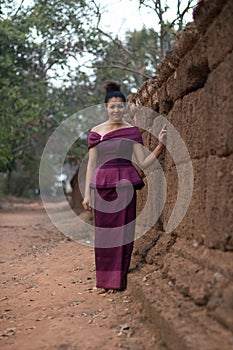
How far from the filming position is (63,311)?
3746 millimetres

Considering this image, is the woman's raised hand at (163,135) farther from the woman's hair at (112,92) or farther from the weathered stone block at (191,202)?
the woman's hair at (112,92)

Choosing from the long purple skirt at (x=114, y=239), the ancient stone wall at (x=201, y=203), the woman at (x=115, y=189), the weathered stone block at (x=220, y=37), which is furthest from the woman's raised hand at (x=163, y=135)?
the weathered stone block at (x=220, y=37)

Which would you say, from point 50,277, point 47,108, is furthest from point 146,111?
point 47,108

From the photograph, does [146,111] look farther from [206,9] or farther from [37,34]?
[37,34]

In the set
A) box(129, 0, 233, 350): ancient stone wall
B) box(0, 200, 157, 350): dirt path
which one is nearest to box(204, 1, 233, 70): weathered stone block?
box(129, 0, 233, 350): ancient stone wall

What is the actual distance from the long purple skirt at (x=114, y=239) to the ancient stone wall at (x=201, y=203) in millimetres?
223

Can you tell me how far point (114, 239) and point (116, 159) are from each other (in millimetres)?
679

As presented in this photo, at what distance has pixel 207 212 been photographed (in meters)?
2.93

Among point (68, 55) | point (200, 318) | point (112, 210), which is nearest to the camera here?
point (200, 318)

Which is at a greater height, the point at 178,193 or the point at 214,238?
the point at 178,193

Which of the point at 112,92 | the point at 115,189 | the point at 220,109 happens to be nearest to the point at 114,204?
the point at 115,189

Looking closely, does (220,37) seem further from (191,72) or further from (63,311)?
(63,311)

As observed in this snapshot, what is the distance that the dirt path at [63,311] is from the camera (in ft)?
9.95

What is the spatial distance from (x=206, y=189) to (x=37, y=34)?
39.1 feet
